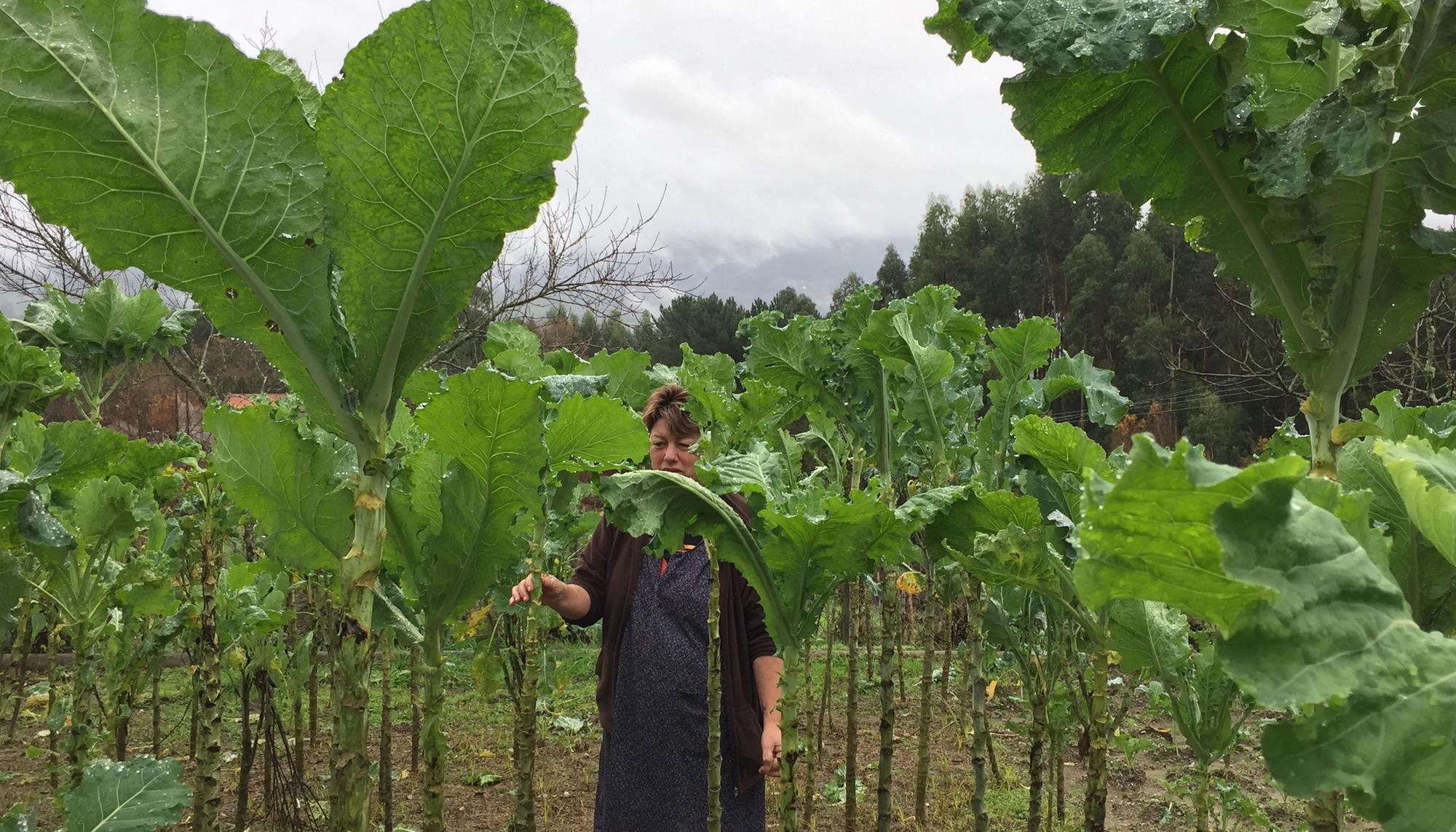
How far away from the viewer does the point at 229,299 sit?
176 cm

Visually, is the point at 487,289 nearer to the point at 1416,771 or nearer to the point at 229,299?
the point at 229,299

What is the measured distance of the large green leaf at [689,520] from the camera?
2406mm

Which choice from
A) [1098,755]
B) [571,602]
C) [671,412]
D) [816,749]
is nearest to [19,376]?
[571,602]

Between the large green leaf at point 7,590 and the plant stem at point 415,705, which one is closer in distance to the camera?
the large green leaf at point 7,590

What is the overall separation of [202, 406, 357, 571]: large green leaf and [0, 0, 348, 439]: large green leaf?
306mm

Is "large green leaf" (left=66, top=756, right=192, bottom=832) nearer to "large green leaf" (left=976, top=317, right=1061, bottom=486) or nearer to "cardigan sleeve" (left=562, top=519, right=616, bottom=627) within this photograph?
"cardigan sleeve" (left=562, top=519, right=616, bottom=627)

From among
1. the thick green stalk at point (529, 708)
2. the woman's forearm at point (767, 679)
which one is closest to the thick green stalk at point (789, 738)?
the woman's forearm at point (767, 679)

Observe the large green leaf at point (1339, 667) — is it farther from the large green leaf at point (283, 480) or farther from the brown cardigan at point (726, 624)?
the brown cardigan at point (726, 624)

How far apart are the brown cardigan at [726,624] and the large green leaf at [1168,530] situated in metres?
1.87

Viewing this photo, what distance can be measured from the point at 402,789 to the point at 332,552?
433 cm

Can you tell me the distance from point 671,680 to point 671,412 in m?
0.99

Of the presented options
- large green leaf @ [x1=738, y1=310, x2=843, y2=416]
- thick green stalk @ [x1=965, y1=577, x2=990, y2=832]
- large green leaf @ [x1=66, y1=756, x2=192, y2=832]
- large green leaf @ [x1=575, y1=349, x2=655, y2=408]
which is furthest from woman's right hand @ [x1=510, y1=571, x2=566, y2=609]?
large green leaf @ [x1=738, y1=310, x2=843, y2=416]

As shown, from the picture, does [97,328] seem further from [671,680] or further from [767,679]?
[767,679]

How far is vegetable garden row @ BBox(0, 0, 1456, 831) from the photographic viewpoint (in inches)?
37.9
